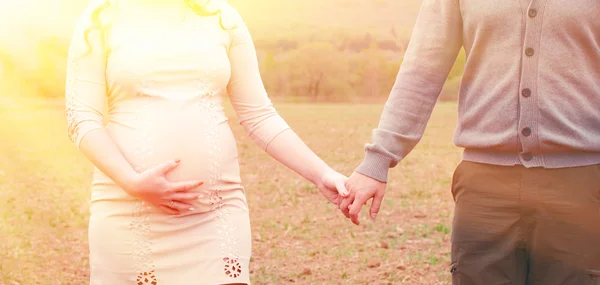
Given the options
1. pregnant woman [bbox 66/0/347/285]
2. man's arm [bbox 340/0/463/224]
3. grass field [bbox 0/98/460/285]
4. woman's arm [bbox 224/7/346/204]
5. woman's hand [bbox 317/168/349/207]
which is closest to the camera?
pregnant woman [bbox 66/0/347/285]

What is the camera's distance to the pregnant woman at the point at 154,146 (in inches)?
111

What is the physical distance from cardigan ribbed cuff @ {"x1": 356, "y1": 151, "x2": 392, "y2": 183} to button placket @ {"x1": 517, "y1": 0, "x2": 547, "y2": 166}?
0.64 metres

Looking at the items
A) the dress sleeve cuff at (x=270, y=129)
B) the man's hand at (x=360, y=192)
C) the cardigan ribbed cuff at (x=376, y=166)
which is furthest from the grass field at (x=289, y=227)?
the dress sleeve cuff at (x=270, y=129)

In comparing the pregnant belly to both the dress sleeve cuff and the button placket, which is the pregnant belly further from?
the button placket

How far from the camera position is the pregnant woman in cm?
282

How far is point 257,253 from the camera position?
8.04m

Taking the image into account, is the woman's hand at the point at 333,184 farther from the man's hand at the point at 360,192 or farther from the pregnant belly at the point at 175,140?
the pregnant belly at the point at 175,140

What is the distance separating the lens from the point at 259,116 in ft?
10.5

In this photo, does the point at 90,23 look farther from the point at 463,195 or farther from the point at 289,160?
the point at 463,195

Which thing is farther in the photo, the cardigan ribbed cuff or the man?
the cardigan ribbed cuff

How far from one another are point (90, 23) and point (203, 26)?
42 centimetres

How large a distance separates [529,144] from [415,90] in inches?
22.8

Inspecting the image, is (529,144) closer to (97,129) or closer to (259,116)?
(259,116)

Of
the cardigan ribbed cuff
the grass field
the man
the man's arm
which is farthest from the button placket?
the grass field
